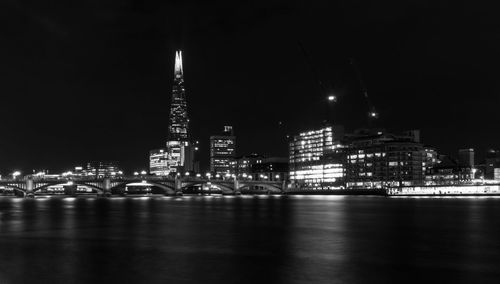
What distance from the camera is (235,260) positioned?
3222cm

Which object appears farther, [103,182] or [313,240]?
[103,182]

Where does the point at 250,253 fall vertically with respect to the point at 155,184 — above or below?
below

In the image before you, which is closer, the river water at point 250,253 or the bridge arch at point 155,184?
the river water at point 250,253

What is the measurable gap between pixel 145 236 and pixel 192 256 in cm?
1341

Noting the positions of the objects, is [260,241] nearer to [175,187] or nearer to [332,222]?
[332,222]

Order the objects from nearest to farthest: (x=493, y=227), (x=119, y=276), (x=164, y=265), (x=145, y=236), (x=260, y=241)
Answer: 1. (x=119, y=276)
2. (x=164, y=265)
3. (x=260, y=241)
4. (x=145, y=236)
5. (x=493, y=227)

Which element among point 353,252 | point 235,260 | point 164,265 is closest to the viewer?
point 164,265

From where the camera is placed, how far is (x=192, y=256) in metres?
33.7

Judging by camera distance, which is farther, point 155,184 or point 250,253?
point 155,184

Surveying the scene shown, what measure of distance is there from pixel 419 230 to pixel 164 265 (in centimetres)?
2867

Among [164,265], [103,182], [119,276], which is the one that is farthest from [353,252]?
[103,182]

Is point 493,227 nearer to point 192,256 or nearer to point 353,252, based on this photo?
point 353,252

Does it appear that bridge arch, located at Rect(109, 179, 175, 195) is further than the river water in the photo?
Yes

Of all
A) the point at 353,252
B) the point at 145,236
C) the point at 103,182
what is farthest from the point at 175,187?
the point at 353,252
